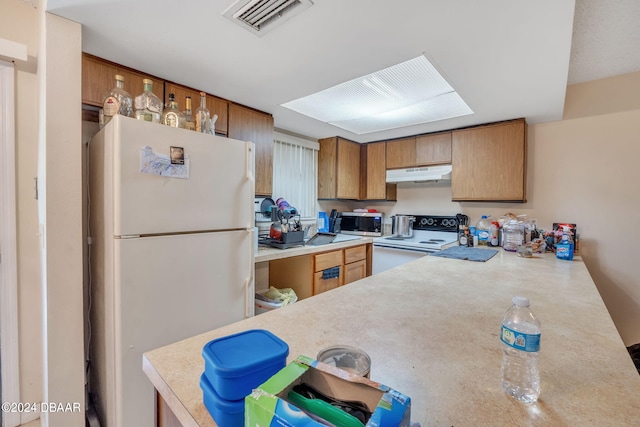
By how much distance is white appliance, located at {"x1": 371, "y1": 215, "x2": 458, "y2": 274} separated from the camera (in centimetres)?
282

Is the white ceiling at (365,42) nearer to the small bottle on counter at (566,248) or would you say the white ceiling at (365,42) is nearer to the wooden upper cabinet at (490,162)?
the wooden upper cabinet at (490,162)

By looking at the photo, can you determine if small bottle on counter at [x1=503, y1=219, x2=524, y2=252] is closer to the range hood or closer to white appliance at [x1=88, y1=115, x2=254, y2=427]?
the range hood

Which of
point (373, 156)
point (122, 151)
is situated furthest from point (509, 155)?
point (122, 151)

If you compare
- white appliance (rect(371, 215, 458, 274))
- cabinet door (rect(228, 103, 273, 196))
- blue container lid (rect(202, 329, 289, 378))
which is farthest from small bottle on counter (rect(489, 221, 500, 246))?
blue container lid (rect(202, 329, 289, 378))

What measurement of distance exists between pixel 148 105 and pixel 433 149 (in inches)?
106

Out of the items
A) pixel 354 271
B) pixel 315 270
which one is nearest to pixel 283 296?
pixel 315 270

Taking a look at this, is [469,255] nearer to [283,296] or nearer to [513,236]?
[513,236]

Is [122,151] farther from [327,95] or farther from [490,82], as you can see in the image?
[490,82]

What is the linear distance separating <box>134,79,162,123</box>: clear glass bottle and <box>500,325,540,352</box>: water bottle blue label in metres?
1.75

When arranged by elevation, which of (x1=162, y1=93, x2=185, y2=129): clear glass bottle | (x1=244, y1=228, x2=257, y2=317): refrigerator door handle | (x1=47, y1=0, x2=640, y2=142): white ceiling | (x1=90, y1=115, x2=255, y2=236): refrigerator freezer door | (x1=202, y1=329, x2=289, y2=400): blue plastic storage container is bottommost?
(x1=244, y1=228, x2=257, y2=317): refrigerator door handle

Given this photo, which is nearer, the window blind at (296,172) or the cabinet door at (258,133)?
the cabinet door at (258,133)

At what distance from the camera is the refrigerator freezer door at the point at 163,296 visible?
123 centimetres

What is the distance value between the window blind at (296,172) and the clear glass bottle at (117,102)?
61.9 inches

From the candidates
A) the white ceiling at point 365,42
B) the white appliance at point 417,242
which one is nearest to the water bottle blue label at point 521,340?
the white ceiling at point 365,42
